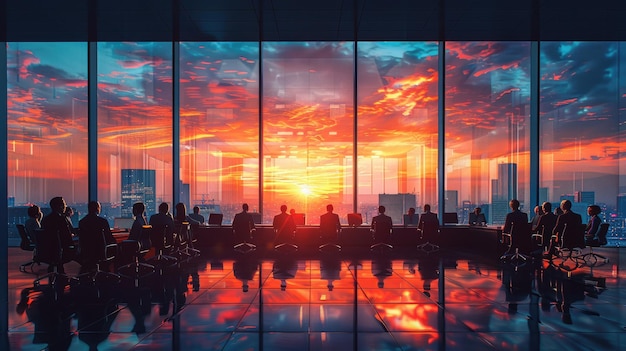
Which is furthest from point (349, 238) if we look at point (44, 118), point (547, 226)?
point (44, 118)

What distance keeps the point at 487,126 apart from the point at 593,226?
3.64m

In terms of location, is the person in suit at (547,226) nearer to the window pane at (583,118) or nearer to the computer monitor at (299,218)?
the window pane at (583,118)

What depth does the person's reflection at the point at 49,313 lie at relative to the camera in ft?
10.8

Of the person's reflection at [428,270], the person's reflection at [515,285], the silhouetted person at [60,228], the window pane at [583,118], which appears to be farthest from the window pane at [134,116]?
the window pane at [583,118]

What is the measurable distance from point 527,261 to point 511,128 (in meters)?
4.05

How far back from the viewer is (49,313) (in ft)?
13.5

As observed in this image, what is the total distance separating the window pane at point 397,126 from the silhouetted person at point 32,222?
6702 mm

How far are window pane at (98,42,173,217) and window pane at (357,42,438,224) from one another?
16.5ft

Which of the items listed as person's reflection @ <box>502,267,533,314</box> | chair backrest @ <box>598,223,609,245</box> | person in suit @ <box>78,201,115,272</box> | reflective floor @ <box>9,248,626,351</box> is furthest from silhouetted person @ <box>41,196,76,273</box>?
chair backrest @ <box>598,223,609,245</box>

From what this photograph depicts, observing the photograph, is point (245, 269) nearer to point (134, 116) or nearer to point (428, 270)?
point (428, 270)

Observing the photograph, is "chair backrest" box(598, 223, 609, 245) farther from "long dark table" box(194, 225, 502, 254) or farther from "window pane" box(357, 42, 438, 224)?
"window pane" box(357, 42, 438, 224)

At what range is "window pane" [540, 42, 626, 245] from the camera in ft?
32.3
